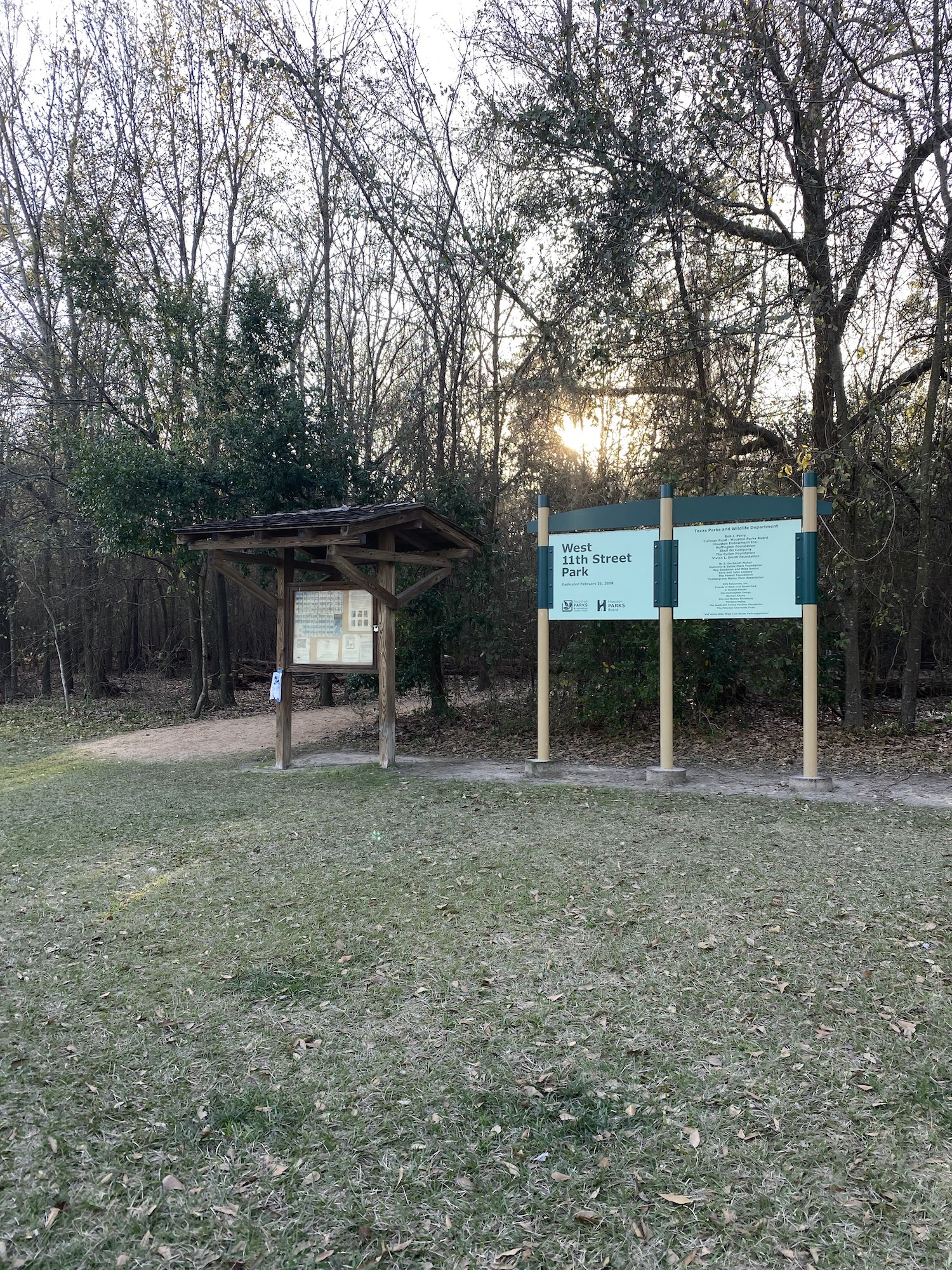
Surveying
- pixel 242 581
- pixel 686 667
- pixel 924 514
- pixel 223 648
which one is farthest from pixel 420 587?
pixel 223 648

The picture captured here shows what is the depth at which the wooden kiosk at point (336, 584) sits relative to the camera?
29.7 ft

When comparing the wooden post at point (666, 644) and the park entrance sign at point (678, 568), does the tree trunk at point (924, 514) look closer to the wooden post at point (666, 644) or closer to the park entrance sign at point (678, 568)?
the park entrance sign at point (678, 568)

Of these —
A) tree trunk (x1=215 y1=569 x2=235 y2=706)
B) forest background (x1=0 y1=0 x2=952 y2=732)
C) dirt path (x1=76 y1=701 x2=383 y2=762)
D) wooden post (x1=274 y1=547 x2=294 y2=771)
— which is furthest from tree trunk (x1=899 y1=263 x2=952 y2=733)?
tree trunk (x1=215 y1=569 x2=235 y2=706)

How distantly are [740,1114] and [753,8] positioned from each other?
1080 centimetres

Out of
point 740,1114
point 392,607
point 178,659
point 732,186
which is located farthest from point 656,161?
point 178,659

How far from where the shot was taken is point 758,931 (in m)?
4.60

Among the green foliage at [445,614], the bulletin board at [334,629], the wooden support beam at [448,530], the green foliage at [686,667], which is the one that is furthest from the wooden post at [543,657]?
the green foliage at [445,614]

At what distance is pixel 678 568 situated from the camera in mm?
8836

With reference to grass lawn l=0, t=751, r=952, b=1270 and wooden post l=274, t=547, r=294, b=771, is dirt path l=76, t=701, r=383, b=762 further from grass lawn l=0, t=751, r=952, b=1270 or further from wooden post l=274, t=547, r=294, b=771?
grass lawn l=0, t=751, r=952, b=1270

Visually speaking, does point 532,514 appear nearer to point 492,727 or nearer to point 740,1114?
point 492,727

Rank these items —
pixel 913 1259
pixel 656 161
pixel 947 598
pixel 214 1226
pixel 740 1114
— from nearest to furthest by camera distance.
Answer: pixel 913 1259 → pixel 214 1226 → pixel 740 1114 → pixel 656 161 → pixel 947 598

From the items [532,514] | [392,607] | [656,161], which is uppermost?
[656,161]

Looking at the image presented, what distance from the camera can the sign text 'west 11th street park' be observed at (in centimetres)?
839

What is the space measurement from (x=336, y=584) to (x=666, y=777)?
4.14 meters
